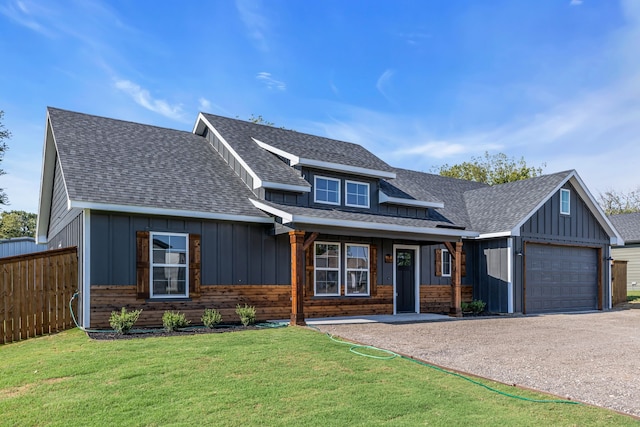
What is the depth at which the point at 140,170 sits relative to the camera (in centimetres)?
1230

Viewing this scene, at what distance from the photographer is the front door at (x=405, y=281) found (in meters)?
15.2

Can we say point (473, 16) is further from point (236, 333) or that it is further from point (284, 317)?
point (236, 333)

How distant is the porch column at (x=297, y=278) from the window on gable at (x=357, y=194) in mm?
3542

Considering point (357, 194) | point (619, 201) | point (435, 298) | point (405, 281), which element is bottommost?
point (435, 298)

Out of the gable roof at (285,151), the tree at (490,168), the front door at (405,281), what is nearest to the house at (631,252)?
the tree at (490,168)

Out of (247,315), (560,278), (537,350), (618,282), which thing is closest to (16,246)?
(247,315)

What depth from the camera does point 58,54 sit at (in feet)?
43.0

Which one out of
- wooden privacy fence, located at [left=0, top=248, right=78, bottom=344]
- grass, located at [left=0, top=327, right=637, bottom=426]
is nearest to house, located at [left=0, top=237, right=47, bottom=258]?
wooden privacy fence, located at [left=0, top=248, right=78, bottom=344]

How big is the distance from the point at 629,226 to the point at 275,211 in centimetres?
2628

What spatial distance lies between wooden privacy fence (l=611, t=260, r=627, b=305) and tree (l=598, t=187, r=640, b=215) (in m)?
→ 29.9

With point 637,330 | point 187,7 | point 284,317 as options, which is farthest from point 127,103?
point 637,330

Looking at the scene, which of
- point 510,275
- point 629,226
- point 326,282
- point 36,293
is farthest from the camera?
point 629,226

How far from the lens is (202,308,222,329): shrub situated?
1074cm

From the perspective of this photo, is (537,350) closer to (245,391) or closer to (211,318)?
(245,391)
